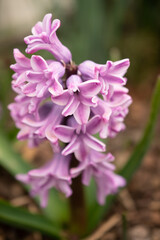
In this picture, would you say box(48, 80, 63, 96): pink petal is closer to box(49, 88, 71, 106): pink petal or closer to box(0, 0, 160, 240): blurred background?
box(49, 88, 71, 106): pink petal

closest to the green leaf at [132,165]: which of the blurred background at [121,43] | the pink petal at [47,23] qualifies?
the pink petal at [47,23]

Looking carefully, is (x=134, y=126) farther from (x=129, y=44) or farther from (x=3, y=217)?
(x=3, y=217)

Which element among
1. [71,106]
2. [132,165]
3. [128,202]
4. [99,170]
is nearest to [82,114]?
[71,106]

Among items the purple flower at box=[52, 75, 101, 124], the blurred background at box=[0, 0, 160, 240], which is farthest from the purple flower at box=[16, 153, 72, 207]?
the blurred background at box=[0, 0, 160, 240]

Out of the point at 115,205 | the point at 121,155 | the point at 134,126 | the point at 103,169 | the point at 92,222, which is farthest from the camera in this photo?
the point at 134,126

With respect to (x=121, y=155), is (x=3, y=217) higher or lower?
higher

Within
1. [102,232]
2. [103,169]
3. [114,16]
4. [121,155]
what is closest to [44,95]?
[103,169]
